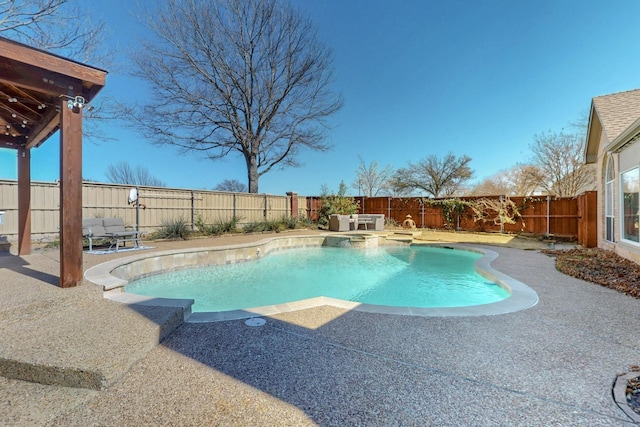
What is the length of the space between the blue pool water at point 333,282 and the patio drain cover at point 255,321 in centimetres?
149

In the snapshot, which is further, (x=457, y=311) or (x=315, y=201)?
(x=315, y=201)

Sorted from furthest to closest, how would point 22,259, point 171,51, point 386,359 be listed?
point 171,51, point 22,259, point 386,359

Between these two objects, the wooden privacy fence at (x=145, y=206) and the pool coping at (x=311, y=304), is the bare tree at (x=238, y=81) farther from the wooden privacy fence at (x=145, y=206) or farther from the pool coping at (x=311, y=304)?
the pool coping at (x=311, y=304)

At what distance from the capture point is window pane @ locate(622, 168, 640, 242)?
5464mm

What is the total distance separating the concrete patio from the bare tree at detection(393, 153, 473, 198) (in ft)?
74.3

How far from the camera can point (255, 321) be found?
276 centimetres

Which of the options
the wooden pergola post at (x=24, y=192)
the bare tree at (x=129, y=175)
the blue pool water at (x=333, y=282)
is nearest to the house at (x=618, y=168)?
the blue pool water at (x=333, y=282)

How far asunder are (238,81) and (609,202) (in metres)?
15.6

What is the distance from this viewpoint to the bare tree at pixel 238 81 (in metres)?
13.2

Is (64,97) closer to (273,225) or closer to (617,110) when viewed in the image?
(273,225)

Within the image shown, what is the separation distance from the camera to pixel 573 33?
8.86 meters

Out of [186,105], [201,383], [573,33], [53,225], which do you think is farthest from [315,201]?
[201,383]

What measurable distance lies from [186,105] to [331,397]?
15901 mm

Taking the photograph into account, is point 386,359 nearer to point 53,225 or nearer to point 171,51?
point 53,225
